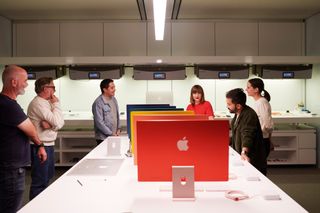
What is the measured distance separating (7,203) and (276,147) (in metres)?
4.78

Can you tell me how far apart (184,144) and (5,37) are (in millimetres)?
5432

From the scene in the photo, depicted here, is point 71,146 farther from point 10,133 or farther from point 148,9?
point 10,133

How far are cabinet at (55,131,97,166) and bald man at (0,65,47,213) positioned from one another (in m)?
3.20

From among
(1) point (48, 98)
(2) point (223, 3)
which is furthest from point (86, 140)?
(2) point (223, 3)

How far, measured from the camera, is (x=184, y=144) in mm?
2117

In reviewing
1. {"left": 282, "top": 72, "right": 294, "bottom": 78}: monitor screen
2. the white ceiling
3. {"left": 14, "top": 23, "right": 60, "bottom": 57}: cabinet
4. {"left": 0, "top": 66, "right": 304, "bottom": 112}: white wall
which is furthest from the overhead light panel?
{"left": 14, "top": 23, "right": 60, "bottom": 57}: cabinet

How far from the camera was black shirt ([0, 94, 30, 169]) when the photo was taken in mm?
2715

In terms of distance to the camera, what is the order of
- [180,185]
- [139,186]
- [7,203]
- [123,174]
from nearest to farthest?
[180,185] → [139,186] → [123,174] → [7,203]

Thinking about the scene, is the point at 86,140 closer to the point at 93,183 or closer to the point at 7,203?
the point at 7,203

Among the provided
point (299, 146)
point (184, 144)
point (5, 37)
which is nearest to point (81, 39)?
point (5, 37)

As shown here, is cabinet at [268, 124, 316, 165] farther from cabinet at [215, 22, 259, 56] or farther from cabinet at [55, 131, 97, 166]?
cabinet at [55, 131, 97, 166]

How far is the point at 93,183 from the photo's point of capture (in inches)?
87.8

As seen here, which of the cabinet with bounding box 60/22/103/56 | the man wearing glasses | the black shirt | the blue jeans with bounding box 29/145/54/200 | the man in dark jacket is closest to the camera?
the black shirt

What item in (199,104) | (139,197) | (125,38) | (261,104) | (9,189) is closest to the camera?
(139,197)
